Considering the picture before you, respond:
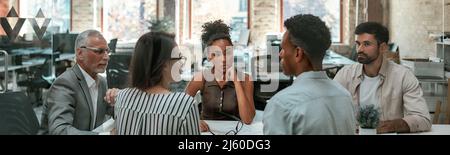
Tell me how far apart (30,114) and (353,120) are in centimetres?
138

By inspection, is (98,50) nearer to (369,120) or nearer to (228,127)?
(228,127)

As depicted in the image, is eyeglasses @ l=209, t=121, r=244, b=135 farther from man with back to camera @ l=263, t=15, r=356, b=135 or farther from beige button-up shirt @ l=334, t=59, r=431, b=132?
man with back to camera @ l=263, t=15, r=356, b=135

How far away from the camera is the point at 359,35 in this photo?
2.28 meters

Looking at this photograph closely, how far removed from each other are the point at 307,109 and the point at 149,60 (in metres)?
0.56

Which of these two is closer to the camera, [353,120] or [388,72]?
[353,120]

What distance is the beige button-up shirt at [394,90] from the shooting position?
213 cm

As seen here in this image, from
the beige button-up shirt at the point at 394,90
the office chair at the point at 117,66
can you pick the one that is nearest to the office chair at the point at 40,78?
the office chair at the point at 117,66

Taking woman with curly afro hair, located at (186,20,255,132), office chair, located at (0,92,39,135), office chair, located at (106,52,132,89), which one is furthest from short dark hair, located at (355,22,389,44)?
office chair, located at (106,52,132,89)

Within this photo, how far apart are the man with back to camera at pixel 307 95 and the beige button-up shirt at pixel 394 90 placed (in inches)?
35.4

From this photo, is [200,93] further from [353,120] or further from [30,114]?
[353,120]

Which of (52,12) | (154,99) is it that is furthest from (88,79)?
(52,12)

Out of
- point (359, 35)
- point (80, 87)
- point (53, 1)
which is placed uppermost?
point (53, 1)

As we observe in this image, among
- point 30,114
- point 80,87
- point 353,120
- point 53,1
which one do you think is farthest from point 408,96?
point 53,1

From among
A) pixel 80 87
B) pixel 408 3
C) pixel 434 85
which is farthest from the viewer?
pixel 408 3
